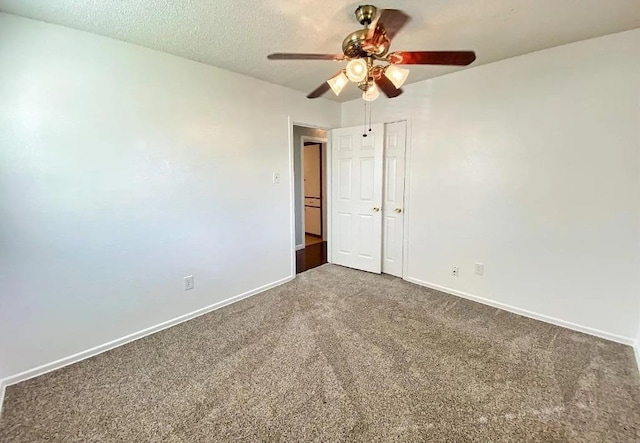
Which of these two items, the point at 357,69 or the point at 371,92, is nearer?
the point at 357,69

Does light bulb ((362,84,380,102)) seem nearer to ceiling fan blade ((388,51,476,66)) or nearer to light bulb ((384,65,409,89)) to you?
light bulb ((384,65,409,89))

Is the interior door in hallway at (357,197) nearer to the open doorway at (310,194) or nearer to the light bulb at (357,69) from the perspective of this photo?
the open doorway at (310,194)

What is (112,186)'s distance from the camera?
2260 mm

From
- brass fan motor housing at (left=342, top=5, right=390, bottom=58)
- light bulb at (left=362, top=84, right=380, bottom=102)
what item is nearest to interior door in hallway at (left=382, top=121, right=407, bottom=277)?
light bulb at (left=362, top=84, right=380, bottom=102)

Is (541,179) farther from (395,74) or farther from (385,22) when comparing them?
(385,22)

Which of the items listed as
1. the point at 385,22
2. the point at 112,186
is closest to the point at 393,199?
the point at 385,22

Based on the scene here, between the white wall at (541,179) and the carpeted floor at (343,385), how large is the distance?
386 millimetres

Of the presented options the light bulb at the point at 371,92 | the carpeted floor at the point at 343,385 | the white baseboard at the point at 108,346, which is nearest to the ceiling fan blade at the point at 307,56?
the light bulb at the point at 371,92

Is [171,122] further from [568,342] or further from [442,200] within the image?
[568,342]

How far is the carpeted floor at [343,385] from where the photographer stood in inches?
61.7

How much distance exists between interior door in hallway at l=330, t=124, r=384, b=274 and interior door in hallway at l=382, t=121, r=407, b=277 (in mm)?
88

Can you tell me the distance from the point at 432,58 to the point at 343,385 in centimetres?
203

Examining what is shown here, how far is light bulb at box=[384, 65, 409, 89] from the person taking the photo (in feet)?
5.93

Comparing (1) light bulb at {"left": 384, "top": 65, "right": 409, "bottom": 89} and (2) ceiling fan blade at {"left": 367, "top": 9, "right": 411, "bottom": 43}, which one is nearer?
(2) ceiling fan blade at {"left": 367, "top": 9, "right": 411, "bottom": 43}
